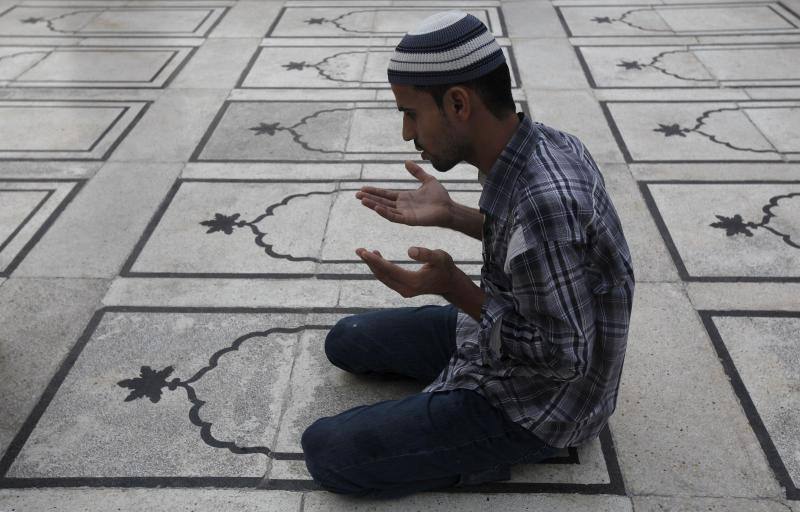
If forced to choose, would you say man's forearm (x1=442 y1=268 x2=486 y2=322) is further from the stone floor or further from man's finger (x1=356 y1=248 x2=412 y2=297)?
A: the stone floor

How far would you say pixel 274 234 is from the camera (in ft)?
8.30

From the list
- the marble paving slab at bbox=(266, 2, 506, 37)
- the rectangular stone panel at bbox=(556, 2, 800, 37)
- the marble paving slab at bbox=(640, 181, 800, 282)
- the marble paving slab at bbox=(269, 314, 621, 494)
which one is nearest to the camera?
the marble paving slab at bbox=(269, 314, 621, 494)

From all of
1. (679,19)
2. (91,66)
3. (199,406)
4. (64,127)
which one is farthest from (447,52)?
(679,19)

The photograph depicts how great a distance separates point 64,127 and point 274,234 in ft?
4.35

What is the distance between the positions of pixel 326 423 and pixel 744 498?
0.81 meters

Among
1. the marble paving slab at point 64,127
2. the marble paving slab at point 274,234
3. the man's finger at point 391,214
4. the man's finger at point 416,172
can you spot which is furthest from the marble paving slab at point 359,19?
the man's finger at point 391,214

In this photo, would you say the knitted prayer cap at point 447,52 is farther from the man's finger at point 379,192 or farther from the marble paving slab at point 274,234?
the marble paving slab at point 274,234

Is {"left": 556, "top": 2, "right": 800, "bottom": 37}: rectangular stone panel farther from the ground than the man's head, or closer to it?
closer to it

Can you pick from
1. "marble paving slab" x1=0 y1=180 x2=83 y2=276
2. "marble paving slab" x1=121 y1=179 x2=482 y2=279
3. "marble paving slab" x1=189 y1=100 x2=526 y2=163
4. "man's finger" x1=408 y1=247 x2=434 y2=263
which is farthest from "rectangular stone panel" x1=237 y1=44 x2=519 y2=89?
"man's finger" x1=408 y1=247 x2=434 y2=263

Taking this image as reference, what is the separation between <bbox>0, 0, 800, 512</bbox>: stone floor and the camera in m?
1.66

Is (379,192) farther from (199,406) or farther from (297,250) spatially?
(297,250)

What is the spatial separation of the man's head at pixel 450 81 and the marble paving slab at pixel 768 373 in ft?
2.97

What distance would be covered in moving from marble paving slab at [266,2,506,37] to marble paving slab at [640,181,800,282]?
1935 mm

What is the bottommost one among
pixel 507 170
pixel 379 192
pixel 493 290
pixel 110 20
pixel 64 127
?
pixel 110 20
